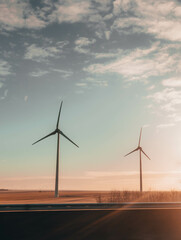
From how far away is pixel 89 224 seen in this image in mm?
7516

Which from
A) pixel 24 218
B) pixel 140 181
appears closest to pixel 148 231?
pixel 24 218

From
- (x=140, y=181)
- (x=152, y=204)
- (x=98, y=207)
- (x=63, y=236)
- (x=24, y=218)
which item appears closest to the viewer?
(x=63, y=236)

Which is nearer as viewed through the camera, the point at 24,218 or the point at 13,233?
the point at 13,233

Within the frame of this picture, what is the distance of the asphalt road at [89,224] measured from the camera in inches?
276

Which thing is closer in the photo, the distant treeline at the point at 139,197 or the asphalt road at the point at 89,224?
the asphalt road at the point at 89,224

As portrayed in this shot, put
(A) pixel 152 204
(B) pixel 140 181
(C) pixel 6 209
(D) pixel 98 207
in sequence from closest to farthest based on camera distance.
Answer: (C) pixel 6 209 < (D) pixel 98 207 < (A) pixel 152 204 < (B) pixel 140 181

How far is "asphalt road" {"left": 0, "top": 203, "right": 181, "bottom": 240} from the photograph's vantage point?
23.0 feet

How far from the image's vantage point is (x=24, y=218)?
7469mm

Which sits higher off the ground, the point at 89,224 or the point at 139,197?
the point at 89,224

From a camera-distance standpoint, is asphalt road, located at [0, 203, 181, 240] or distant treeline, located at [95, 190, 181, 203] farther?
distant treeline, located at [95, 190, 181, 203]

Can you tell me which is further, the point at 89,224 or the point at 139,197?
the point at 139,197

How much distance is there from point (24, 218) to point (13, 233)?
58 cm

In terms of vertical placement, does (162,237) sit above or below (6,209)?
below

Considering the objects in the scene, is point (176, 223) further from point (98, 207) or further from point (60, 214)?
point (60, 214)
